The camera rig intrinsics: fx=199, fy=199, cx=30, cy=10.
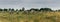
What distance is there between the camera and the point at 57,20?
1418cm

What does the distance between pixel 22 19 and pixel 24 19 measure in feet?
0.47

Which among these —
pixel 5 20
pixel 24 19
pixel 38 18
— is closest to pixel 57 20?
pixel 38 18

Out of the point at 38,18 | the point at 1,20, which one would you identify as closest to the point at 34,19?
the point at 38,18

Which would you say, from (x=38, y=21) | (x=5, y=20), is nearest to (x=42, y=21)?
(x=38, y=21)

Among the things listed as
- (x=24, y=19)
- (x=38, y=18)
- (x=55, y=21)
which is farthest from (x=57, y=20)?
(x=24, y=19)

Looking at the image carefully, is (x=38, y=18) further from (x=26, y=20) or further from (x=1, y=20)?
(x=1, y=20)

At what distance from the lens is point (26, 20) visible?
13969 millimetres

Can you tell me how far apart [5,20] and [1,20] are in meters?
0.28

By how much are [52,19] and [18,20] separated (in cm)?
242

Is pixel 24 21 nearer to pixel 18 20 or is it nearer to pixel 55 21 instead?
pixel 18 20

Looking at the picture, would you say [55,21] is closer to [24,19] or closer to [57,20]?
[57,20]

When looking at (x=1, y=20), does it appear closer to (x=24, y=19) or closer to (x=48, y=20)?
(x=24, y=19)

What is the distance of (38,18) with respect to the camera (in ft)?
47.3

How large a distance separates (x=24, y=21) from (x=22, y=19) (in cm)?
44
